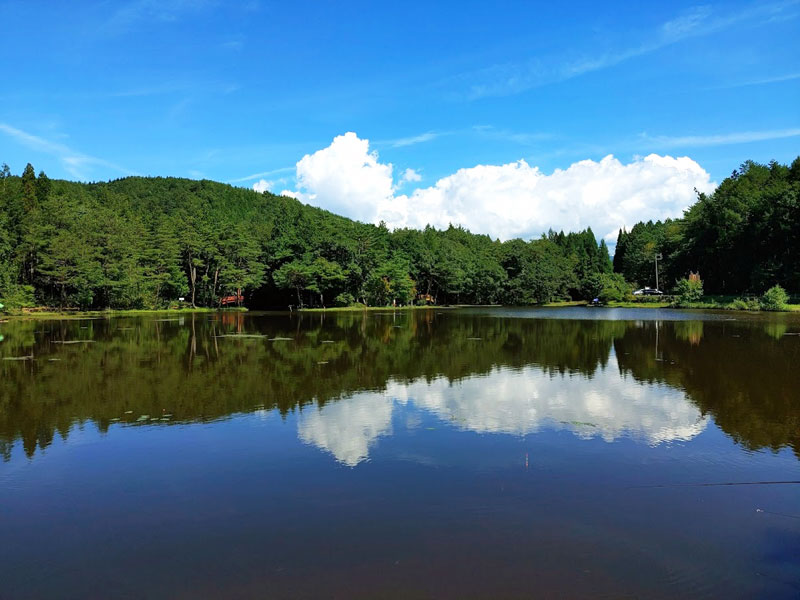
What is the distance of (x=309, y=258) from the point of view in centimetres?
6197

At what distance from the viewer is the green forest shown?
4953 centimetres

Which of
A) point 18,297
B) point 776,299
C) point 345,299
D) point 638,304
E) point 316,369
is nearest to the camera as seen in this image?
point 316,369

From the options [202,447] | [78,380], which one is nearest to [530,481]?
[202,447]

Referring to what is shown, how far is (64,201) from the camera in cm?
5441

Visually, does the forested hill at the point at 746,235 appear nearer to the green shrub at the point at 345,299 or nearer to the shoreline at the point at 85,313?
the green shrub at the point at 345,299

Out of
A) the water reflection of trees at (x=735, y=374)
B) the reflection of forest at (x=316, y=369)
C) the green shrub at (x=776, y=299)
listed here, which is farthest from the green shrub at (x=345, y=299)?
the green shrub at (x=776, y=299)

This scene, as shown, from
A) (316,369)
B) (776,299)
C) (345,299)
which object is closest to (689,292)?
(776,299)

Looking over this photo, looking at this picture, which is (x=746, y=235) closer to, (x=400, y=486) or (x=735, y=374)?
(x=735, y=374)

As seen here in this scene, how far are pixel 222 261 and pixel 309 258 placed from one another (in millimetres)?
9644

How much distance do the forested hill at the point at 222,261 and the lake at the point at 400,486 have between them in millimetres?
41440

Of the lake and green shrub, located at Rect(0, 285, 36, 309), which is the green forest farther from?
the lake

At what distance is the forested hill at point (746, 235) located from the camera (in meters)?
53.3

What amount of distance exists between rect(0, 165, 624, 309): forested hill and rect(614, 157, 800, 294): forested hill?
13959 millimetres

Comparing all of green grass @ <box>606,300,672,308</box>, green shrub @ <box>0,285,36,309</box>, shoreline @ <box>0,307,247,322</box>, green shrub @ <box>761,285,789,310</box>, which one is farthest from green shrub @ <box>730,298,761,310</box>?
green shrub @ <box>0,285,36,309</box>
